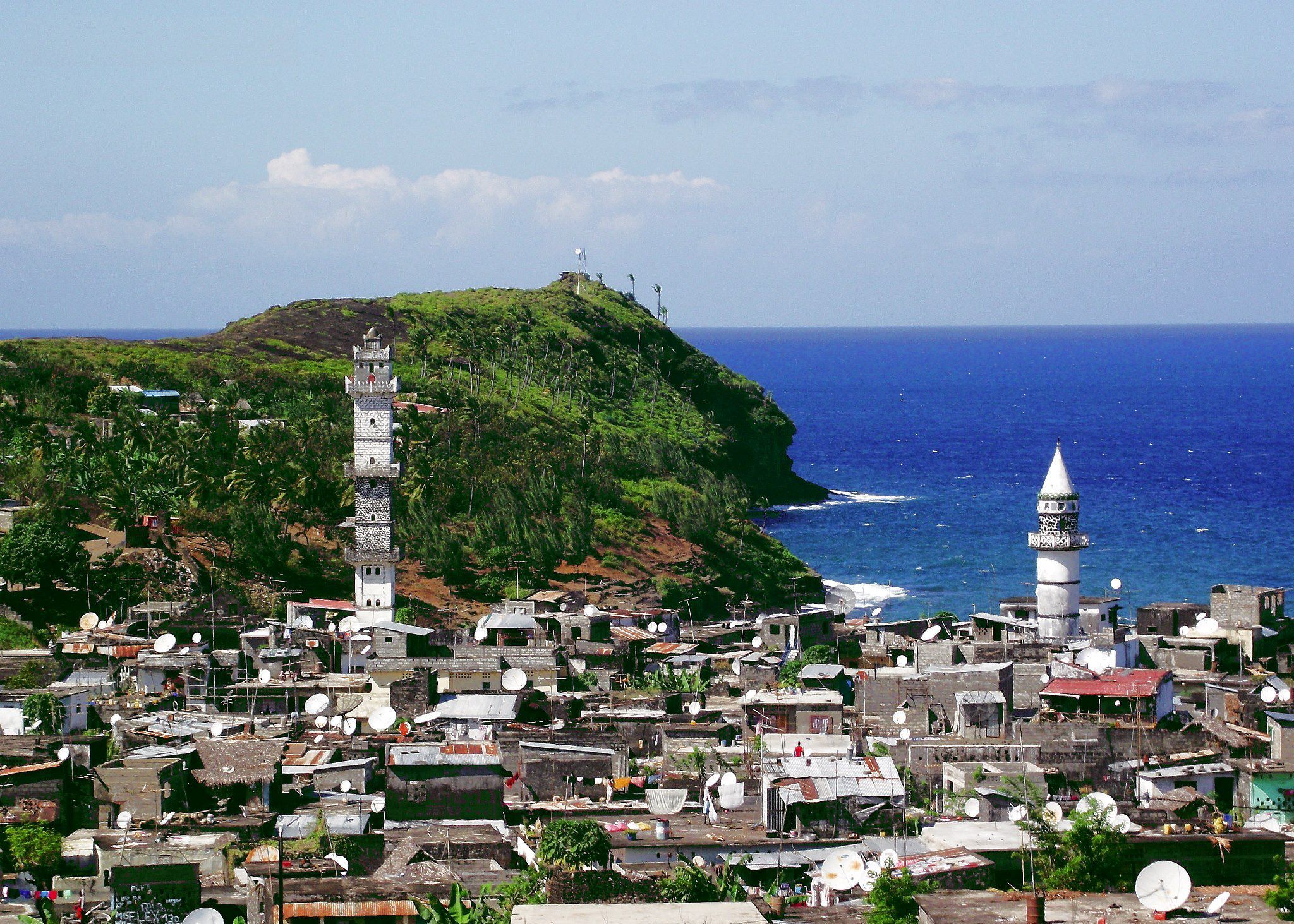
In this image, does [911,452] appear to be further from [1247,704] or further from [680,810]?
[680,810]

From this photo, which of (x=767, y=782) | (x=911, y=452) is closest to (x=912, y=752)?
(x=767, y=782)

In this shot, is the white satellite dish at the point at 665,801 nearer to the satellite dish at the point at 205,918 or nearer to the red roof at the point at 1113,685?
the satellite dish at the point at 205,918

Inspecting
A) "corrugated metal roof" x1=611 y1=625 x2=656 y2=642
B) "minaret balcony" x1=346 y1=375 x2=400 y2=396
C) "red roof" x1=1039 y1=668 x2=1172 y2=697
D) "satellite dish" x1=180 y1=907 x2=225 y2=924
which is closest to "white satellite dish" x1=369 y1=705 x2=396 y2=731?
"red roof" x1=1039 y1=668 x2=1172 y2=697

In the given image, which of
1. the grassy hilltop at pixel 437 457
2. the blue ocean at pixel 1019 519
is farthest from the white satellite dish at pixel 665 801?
the blue ocean at pixel 1019 519

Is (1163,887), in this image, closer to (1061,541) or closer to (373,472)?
(1061,541)

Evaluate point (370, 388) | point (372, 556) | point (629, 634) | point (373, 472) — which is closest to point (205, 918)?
point (629, 634)
